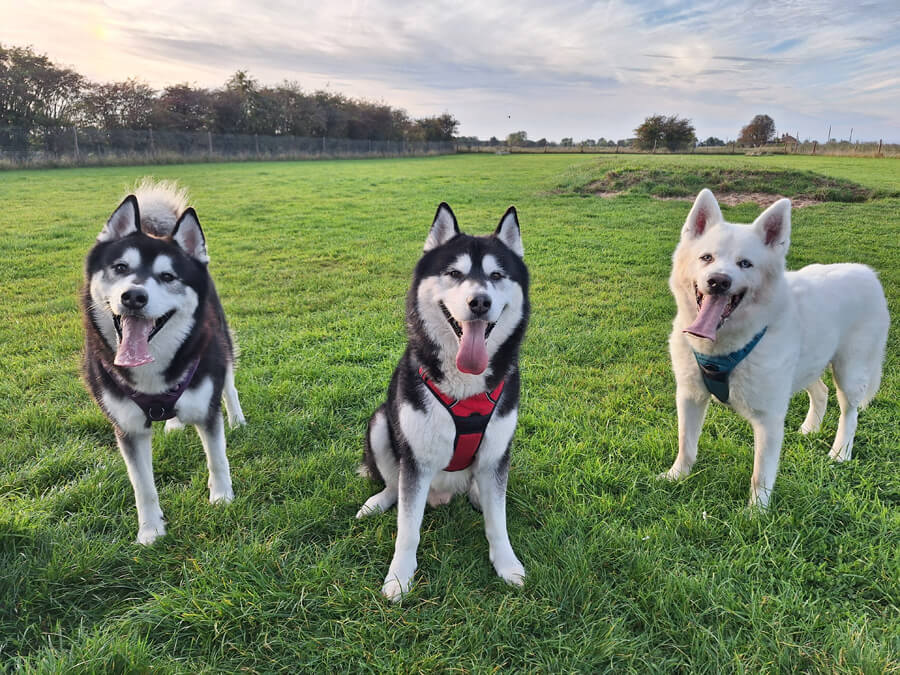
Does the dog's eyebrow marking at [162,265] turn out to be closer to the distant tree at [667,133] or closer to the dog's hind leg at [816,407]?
the dog's hind leg at [816,407]

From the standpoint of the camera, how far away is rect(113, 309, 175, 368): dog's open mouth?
250 cm

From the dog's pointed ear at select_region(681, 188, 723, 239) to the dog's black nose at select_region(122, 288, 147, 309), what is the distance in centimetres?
302

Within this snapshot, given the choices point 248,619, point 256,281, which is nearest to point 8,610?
point 248,619

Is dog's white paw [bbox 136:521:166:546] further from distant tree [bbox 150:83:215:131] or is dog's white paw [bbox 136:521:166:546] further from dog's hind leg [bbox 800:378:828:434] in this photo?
distant tree [bbox 150:83:215:131]

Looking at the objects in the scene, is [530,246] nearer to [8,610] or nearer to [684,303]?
[684,303]

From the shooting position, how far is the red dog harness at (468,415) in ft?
7.63

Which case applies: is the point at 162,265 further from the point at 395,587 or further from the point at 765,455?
the point at 765,455

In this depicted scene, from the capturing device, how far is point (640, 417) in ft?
12.7

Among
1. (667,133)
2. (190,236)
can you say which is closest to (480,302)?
(190,236)

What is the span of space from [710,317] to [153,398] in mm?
3153

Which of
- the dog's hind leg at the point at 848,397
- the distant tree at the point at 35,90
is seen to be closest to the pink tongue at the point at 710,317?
the dog's hind leg at the point at 848,397

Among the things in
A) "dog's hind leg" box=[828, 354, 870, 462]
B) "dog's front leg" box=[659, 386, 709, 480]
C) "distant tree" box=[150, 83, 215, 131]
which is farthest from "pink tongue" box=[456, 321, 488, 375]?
"distant tree" box=[150, 83, 215, 131]

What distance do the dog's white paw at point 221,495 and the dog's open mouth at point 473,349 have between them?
5.62 feet

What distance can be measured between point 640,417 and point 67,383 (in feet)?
16.3
